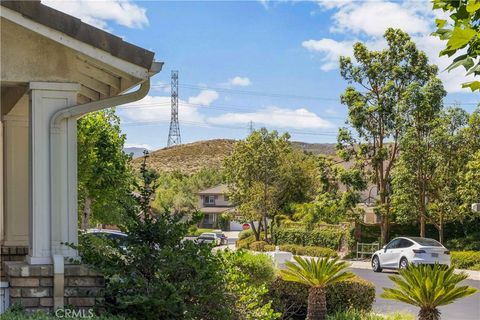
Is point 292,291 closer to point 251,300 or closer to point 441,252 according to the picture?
point 251,300

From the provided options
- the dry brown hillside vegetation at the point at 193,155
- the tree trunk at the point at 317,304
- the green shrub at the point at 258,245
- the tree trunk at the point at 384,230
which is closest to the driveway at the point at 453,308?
the tree trunk at the point at 317,304

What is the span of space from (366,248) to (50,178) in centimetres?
3229

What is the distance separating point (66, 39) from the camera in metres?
7.48

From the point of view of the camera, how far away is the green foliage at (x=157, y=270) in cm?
736

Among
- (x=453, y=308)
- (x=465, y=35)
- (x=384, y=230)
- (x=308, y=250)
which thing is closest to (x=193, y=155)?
(x=308, y=250)

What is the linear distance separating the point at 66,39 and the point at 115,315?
293cm

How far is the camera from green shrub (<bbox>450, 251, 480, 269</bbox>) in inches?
1203

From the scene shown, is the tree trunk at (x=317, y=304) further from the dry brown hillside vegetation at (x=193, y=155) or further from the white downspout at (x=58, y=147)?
the dry brown hillside vegetation at (x=193, y=155)

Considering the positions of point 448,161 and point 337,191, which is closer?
point 448,161

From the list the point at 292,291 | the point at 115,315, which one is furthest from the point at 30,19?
the point at 292,291

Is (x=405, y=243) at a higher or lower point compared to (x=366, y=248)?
higher

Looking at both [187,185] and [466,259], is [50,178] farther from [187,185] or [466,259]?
[187,185]

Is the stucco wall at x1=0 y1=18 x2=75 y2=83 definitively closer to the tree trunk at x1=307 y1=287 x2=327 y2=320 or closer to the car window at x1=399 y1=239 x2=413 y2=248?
the tree trunk at x1=307 y1=287 x2=327 y2=320

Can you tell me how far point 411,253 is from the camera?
90.0 feet
